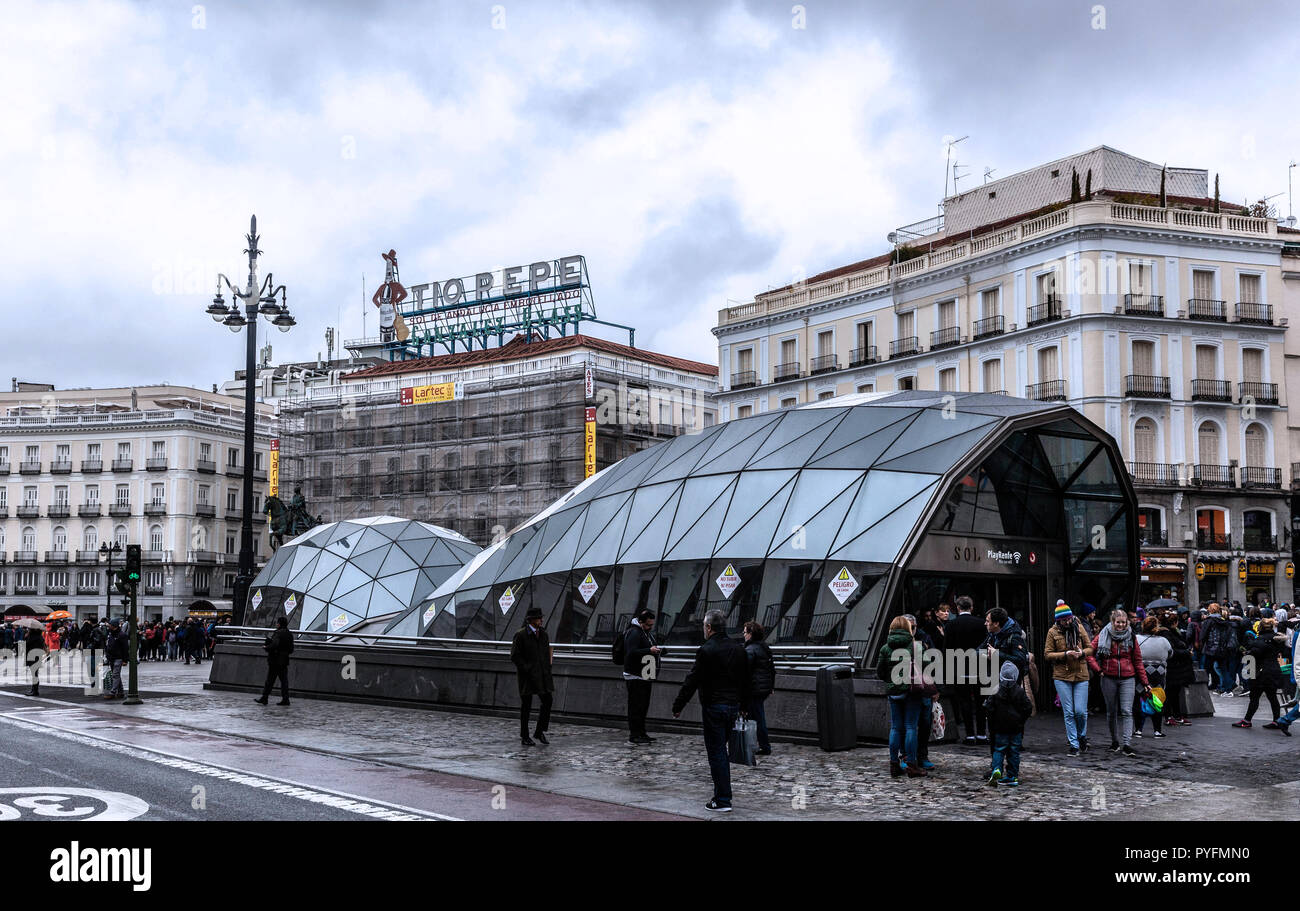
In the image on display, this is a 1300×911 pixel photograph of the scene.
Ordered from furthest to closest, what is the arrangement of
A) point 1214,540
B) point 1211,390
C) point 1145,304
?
point 1211,390 → point 1145,304 → point 1214,540

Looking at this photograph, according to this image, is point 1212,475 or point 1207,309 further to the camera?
point 1207,309

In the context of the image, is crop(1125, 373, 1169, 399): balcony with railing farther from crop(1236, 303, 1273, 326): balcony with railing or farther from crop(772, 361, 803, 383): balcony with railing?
crop(772, 361, 803, 383): balcony with railing

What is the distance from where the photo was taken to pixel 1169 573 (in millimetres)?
48531

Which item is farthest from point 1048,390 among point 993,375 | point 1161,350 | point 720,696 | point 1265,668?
point 720,696

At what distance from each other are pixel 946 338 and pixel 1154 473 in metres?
10.7

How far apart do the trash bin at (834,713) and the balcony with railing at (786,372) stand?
149ft

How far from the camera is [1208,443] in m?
50.2

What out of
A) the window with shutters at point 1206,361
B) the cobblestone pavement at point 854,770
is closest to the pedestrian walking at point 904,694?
the cobblestone pavement at point 854,770

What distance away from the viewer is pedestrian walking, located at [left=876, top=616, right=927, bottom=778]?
42.5ft

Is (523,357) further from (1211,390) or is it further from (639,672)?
(639,672)

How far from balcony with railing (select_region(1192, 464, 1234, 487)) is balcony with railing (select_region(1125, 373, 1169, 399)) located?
3.35m

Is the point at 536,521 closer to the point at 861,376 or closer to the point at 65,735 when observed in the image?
the point at 65,735

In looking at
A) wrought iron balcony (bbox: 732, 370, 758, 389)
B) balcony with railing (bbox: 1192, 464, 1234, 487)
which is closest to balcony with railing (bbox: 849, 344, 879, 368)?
wrought iron balcony (bbox: 732, 370, 758, 389)
